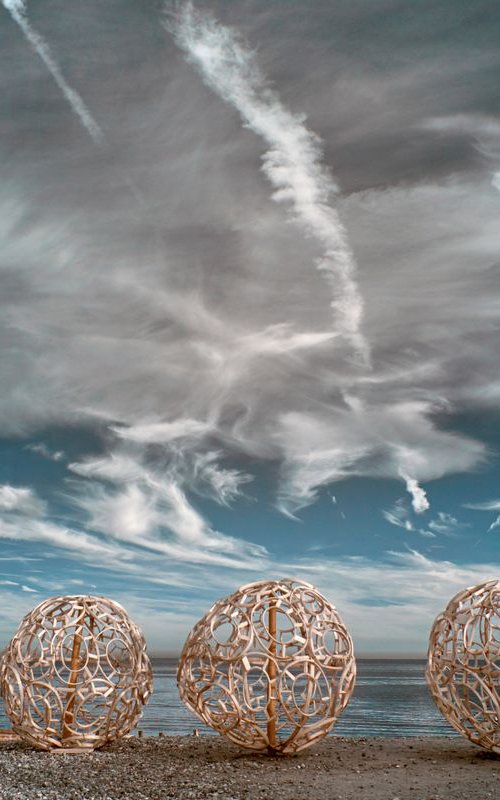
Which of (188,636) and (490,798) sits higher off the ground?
(188,636)

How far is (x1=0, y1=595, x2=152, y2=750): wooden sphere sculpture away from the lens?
11.2 metres

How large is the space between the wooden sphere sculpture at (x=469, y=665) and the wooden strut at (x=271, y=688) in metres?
2.69

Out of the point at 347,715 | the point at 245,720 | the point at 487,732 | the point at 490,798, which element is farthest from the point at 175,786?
the point at 347,715

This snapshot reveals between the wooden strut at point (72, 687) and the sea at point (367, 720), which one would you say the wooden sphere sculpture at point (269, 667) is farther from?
the sea at point (367, 720)

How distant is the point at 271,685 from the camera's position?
10164 millimetres

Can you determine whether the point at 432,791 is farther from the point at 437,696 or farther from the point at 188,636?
the point at 188,636

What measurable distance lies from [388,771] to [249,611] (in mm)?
3213

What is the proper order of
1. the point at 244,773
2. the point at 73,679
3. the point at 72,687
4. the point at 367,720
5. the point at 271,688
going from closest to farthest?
1. the point at 244,773
2. the point at 271,688
3. the point at 72,687
4. the point at 73,679
5. the point at 367,720

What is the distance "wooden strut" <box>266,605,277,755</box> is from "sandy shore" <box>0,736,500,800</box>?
0.31 m

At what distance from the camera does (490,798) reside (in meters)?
8.41

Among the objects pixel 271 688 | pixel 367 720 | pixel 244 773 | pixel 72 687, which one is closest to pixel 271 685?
pixel 271 688

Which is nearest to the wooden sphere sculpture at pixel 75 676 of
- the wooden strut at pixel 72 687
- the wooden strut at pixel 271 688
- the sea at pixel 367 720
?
the wooden strut at pixel 72 687

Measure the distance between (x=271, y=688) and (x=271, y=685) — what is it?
4 cm

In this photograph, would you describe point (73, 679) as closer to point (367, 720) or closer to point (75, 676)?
point (75, 676)
